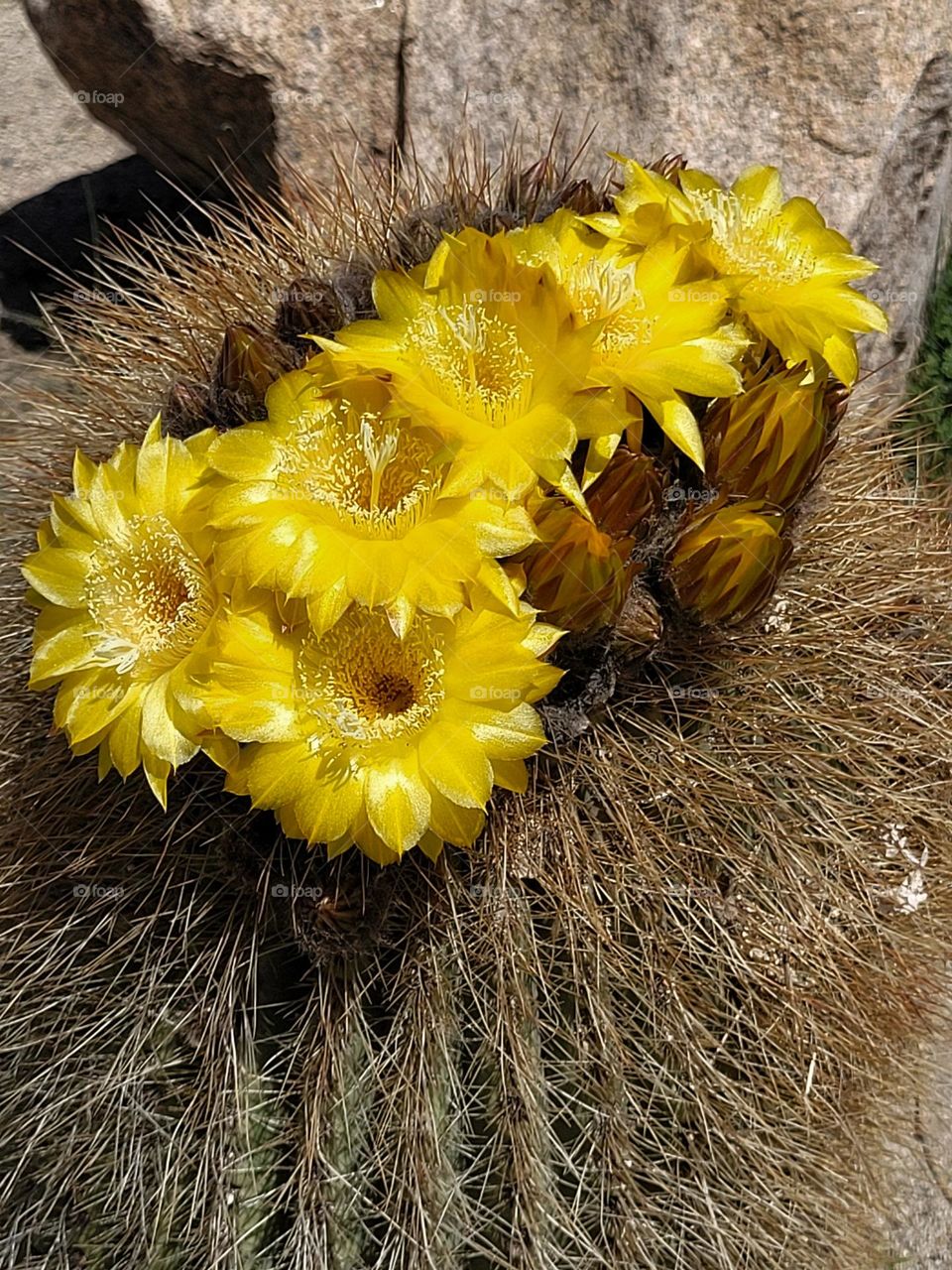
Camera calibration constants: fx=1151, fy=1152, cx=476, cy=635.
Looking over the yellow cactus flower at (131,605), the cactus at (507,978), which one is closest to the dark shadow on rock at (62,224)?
the cactus at (507,978)

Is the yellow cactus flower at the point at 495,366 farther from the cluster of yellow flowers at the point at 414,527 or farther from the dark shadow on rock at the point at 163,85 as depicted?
the dark shadow on rock at the point at 163,85

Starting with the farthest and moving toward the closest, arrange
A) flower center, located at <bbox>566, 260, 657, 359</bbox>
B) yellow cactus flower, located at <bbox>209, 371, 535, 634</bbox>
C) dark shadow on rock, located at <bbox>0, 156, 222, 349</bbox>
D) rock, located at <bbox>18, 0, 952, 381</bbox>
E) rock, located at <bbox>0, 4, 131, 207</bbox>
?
rock, located at <bbox>0, 4, 131, 207</bbox>
dark shadow on rock, located at <bbox>0, 156, 222, 349</bbox>
rock, located at <bbox>18, 0, 952, 381</bbox>
flower center, located at <bbox>566, 260, 657, 359</bbox>
yellow cactus flower, located at <bbox>209, 371, 535, 634</bbox>

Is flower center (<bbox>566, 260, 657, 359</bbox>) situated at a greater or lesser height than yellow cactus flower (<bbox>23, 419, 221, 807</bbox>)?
greater

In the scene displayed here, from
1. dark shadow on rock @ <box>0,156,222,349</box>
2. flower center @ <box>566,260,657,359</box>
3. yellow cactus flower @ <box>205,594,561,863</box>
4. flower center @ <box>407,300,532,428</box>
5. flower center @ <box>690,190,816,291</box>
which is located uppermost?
flower center @ <box>690,190,816,291</box>

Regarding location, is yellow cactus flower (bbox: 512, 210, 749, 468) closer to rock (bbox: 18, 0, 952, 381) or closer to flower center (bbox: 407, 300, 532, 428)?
flower center (bbox: 407, 300, 532, 428)

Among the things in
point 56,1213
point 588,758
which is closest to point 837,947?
point 588,758

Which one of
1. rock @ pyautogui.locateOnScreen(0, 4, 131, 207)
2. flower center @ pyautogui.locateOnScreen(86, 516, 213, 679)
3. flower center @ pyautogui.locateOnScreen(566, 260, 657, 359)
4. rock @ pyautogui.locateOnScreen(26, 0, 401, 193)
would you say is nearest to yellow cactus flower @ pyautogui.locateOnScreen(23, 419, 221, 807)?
flower center @ pyautogui.locateOnScreen(86, 516, 213, 679)

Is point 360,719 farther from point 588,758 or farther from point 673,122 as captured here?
point 673,122
